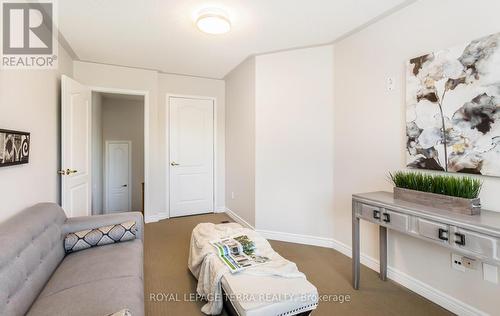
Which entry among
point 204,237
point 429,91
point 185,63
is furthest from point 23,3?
point 429,91

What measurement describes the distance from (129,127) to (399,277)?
5462 millimetres

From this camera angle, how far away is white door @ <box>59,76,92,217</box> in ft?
8.85

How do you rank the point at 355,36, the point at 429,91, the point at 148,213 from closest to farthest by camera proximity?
the point at 429,91 < the point at 355,36 < the point at 148,213

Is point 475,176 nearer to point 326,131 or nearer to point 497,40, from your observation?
point 497,40

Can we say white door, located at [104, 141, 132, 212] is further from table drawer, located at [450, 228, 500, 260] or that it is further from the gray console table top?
table drawer, located at [450, 228, 500, 260]

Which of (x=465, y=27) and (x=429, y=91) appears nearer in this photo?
(x=465, y=27)

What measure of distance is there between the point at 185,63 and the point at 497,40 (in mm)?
3369

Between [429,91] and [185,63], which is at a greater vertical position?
[185,63]

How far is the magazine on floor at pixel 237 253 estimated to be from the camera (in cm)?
167

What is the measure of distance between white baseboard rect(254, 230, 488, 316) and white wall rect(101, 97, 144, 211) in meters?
3.59

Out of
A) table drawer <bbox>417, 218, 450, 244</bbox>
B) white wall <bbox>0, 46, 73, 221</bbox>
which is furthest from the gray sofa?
table drawer <bbox>417, 218, 450, 244</bbox>

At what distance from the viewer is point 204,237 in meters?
2.18

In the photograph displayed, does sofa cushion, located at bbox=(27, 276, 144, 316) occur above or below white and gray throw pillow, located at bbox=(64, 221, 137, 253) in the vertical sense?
below

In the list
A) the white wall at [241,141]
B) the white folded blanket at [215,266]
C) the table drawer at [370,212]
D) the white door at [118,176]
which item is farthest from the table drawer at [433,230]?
the white door at [118,176]
